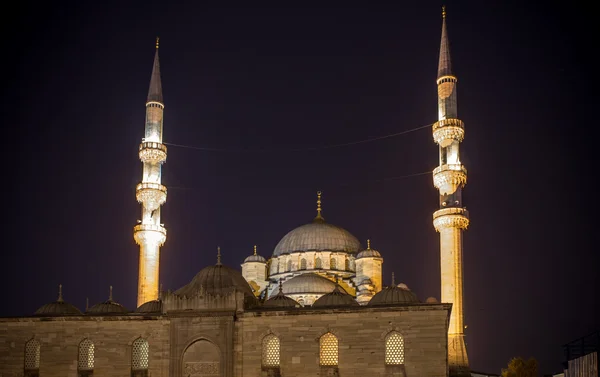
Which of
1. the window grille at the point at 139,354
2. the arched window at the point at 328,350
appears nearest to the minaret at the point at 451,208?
the arched window at the point at 328,350

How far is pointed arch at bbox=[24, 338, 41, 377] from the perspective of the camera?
39531mm

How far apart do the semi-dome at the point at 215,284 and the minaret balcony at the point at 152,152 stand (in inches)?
668

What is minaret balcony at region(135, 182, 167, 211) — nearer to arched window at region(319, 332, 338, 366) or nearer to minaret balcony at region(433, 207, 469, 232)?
minaret balcony at region(433, 207, 469, 232)

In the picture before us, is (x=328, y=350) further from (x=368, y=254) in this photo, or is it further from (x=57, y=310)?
(x=368, y=254)

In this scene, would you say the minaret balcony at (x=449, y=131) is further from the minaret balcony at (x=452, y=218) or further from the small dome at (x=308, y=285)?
the small dome at (x=308, y=285)

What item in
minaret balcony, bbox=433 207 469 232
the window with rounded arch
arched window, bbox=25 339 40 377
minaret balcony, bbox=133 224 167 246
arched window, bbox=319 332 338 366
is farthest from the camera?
minaret balcony, bbox=133 224 167 246

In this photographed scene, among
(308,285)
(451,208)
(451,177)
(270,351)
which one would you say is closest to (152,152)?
(308,285)

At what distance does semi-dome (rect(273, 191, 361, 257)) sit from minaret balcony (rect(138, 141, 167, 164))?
10.7 metres

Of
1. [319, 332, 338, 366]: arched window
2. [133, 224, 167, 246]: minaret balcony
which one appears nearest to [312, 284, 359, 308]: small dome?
[319, 332, 338, 366]: arched window

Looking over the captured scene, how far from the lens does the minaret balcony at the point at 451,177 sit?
52.8m

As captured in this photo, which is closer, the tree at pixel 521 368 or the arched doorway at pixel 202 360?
the arched doorway at pixel 202 360

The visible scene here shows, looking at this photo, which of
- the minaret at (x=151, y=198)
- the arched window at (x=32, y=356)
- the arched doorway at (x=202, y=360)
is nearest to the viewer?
the arched doorway at (x=202, y=360)

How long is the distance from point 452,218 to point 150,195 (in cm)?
1976

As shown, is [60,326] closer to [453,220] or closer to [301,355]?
[301,355]
